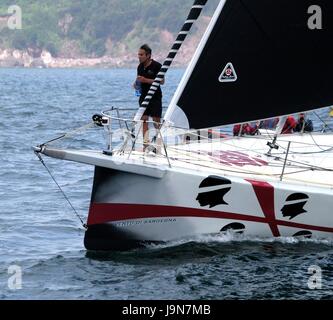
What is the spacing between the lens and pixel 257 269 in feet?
45.5

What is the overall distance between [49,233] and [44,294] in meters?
3.70

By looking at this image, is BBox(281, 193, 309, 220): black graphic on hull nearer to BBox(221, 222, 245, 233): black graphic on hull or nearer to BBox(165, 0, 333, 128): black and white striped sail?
BBox(221, 222, 245, 233): black graphic on hull

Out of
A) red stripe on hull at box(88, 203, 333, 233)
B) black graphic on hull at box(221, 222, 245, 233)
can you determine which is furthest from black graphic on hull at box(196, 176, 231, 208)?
black graphic on hull at box(221, 222, 245, 233)

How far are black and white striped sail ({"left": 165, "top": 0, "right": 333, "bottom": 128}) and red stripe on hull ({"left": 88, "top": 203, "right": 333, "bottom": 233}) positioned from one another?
4.14ft

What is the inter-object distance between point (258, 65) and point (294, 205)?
6.78 ft

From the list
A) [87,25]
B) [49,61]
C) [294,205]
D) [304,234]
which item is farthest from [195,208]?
[49,61]

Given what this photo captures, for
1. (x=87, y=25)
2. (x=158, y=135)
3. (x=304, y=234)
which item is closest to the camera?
(x=304, y=234)

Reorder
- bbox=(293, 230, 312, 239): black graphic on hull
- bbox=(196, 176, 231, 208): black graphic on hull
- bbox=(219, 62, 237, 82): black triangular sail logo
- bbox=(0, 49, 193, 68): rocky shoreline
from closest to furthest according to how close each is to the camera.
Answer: bbox=(196, 176, 231, 208): black graphic on hull < bbox=(219, 62, 237, 82): black triangular sail logo < bbox=(293, 230, 312, 239): black graphic on hull < bbox=(0, 49, 193, 68): rocky shoreline

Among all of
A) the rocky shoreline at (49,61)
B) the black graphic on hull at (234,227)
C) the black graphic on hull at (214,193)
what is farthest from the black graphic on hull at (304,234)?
the rocky shoreline at (49,61)

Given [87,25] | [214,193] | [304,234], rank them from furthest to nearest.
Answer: [87,25]
[304,234]
[214,193]

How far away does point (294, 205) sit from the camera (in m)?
14.6

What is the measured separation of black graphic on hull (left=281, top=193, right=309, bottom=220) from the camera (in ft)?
47.7

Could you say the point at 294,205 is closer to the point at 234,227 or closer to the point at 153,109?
the point at 234,227

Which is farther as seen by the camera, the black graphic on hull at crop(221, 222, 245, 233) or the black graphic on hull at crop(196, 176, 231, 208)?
the black graphic on hull at crop(221, 222, 245, 233)
